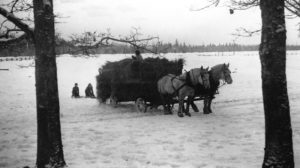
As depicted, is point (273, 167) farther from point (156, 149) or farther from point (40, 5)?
point (40, 5)

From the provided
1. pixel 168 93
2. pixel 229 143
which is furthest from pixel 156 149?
pixel 168 93

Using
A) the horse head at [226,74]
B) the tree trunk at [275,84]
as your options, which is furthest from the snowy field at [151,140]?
the horse head at [226,74]

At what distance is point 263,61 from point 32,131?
792 cm

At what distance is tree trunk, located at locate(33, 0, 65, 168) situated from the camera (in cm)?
611

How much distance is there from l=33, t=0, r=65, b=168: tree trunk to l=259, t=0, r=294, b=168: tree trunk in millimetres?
3362

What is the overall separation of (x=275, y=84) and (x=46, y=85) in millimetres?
3628

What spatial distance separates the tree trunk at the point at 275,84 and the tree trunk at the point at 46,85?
11.0 ft

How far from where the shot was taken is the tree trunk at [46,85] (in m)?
6.11

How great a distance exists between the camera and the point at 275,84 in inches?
216

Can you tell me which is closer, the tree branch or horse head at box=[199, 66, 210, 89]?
the tree branch

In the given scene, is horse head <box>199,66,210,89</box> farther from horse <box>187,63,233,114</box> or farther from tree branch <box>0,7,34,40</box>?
tree branch <box>0,7,34,40</box>

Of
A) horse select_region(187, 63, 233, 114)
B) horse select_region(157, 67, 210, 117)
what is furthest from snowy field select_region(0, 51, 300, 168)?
horse select_region(187, 63, 233, 114)

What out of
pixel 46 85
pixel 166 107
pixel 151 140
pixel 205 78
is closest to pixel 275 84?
pixel 46 85

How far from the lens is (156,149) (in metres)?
8.20
